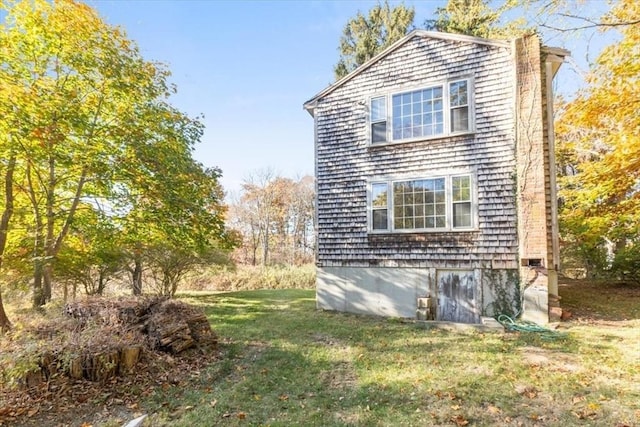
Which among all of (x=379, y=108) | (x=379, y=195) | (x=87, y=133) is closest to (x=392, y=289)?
(x=379, y=195)

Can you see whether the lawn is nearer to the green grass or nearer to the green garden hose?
the green grass

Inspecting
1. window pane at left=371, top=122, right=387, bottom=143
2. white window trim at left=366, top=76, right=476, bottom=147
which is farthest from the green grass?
window pane at left=371, top=122, right=387, bottom=143

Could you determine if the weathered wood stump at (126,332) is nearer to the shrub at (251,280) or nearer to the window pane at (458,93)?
the window pane at (458,93)

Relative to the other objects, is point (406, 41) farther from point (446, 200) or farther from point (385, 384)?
point (385, 384)

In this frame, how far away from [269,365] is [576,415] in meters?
4.30

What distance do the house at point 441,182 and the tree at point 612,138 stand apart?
2.08m

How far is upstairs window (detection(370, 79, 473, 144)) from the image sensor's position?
29.5 feet

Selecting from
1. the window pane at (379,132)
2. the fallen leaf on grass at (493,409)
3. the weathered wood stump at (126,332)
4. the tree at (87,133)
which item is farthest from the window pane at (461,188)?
the weathered wood stump at (126,332)

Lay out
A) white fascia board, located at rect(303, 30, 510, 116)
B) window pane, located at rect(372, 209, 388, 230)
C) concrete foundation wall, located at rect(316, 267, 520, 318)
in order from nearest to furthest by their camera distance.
A: concrete foundation wall, located at rect(316, 267, 520, 318) → white fascia board, located at rect(303, 30, 510, 116) → window pane, located at rect(372, 209, 388, 230)

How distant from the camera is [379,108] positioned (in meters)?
10.0

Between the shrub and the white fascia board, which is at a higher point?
the white fascia board

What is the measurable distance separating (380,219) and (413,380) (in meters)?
5.37

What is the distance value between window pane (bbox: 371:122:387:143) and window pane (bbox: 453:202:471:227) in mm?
2785

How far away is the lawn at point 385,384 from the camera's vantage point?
4.04 m
